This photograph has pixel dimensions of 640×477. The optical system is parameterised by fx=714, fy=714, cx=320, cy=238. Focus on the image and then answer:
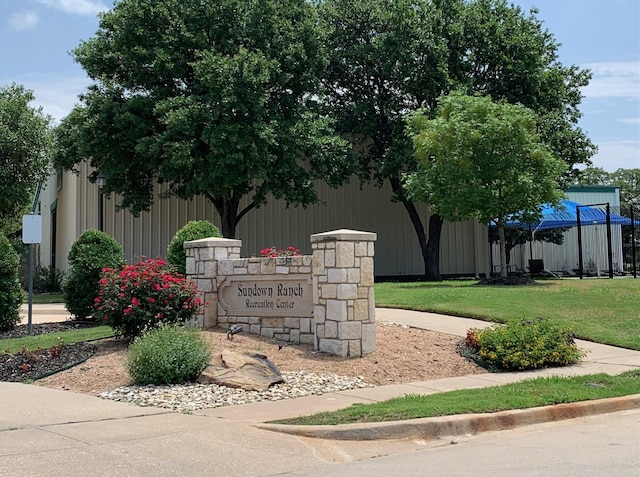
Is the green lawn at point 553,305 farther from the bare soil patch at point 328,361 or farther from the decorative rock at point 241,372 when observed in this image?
the decorative rock at point 241,372

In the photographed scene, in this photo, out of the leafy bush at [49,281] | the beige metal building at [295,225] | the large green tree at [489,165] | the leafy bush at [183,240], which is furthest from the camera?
the leafy bush at [49,281]

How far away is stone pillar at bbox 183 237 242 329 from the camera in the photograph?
14.3 metres

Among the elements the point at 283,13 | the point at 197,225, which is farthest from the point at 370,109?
the point at 197,225

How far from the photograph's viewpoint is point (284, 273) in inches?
513

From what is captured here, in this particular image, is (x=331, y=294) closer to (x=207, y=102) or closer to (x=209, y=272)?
(x=209, y=272)

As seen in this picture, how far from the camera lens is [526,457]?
6.57 m

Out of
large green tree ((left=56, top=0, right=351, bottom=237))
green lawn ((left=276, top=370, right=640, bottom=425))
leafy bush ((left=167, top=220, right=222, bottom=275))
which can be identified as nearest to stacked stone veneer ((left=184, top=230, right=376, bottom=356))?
green lawn ((left=276, top=370, right=640, bottom=425))

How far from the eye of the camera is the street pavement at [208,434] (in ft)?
20.4

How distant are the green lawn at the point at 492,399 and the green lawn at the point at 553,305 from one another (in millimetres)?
3902

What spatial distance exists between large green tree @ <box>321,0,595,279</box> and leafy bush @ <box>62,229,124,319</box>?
49.7ft

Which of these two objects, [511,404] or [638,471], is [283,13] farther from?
[638,471]

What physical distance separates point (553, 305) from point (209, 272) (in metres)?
8.14

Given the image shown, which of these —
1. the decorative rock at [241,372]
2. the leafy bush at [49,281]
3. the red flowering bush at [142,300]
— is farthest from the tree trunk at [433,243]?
the decorative rock at [241,372]

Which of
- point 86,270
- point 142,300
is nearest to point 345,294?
point 142,300
